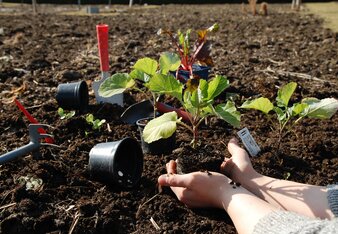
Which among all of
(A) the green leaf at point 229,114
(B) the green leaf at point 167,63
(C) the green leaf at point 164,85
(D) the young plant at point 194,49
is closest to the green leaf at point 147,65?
(B) the green leaf at point 167,63

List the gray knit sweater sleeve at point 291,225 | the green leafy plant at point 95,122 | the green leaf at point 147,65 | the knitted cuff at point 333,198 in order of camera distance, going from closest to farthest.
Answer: the gray knit sweater sleeve at point 291,225, the knitted cuff at point 333,198, the green leaf at point 147,65, the green leafy plant at point 95,122

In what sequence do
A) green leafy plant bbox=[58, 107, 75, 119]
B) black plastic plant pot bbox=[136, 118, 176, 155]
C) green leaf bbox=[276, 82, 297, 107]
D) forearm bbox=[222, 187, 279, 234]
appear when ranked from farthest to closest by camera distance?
green leafy plant bbox=[58, 107, 75, 119] < black plastic plant pot bbox=[136, 118, 176, 155] < green leaf bbox=[276, 82, 297, 107] < forearm bbox=[222, 187, 279, 234]

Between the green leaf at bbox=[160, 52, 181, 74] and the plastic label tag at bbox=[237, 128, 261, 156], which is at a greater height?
the green leaf at bbox=[160, 52, 181, 74]

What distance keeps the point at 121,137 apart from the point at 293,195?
1097 millimetres

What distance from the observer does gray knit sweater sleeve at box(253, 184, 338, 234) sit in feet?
4.35

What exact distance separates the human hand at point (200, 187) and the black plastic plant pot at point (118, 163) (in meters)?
0.20

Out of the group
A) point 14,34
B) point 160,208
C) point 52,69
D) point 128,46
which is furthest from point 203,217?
point 14,34

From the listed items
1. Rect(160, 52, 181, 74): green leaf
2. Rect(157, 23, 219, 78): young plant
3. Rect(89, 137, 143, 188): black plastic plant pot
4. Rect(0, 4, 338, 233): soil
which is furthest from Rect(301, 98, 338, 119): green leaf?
Rect(157, 23, 219, 78): young plant

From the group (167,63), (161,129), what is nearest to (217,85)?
(161,129)

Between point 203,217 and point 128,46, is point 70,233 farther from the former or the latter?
point 128,46

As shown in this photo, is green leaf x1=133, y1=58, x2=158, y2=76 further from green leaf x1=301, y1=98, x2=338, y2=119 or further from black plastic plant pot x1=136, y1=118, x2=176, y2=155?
green leaf x1=301, y1=98, x2=338, y2=119

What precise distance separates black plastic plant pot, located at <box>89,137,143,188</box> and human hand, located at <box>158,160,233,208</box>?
197mm

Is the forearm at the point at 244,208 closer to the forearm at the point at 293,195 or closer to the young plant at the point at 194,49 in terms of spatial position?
the forearm at the point at 293,195

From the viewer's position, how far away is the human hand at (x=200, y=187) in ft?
5.78
